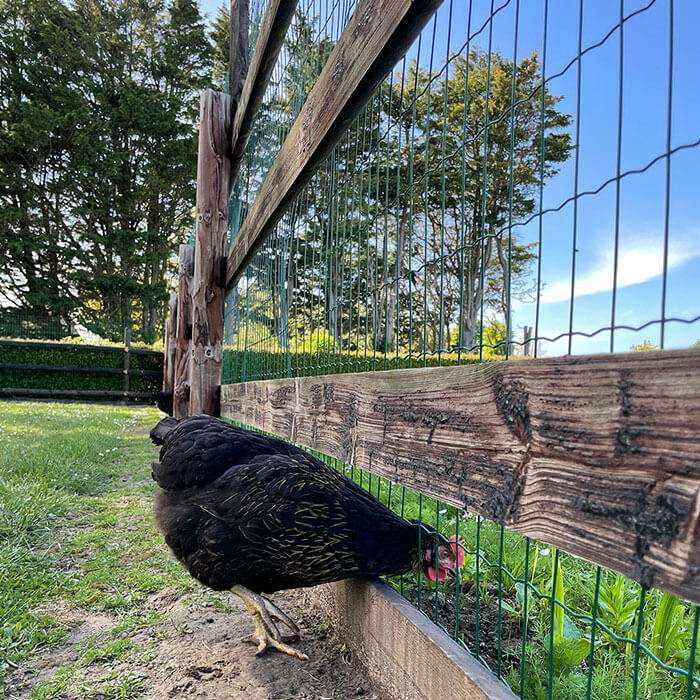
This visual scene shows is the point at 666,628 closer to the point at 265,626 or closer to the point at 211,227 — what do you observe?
the point at 265,626

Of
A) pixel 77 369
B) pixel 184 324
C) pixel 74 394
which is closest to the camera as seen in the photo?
pixel 184 324

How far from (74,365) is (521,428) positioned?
52.4 ft

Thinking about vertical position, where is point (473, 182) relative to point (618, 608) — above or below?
above

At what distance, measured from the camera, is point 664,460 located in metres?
A: 0.56

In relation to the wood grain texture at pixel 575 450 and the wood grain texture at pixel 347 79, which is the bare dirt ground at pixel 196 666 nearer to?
the wood grain texture at pixel 575 450

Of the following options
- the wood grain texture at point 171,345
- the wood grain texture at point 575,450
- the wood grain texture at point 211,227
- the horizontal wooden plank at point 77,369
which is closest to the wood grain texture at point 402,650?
the wood grain texture at point 575,450

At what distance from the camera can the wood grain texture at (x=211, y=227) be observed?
12.4 feet

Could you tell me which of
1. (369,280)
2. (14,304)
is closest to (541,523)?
(369,280)

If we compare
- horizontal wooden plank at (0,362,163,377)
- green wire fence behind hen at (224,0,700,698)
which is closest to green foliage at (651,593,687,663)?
green wire fence behind hen at (224,0,700,698)

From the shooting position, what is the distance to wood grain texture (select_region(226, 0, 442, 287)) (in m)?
1.06

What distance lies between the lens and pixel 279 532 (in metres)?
1.86

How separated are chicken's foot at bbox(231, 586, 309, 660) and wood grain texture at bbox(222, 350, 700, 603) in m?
Answer: 0.99

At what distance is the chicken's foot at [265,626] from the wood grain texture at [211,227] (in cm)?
211

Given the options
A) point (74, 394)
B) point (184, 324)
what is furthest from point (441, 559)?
point (74, 394)
